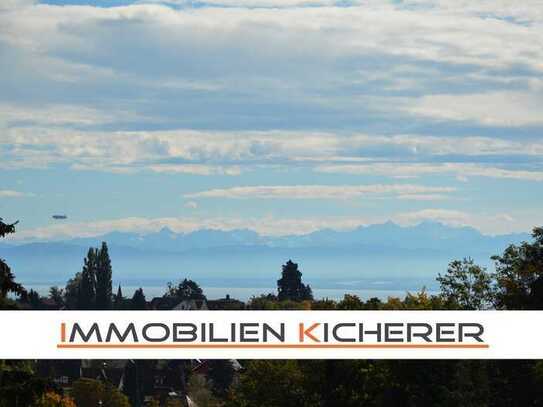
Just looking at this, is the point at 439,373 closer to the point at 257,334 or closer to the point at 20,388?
the point at 257,334

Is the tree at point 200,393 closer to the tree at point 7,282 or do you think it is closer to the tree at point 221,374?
the tree at point 221,374

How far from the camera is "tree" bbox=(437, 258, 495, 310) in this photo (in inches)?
3602

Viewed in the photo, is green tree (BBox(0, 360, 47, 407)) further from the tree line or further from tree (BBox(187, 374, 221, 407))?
tree (BBox(187, 374, 221, 407))

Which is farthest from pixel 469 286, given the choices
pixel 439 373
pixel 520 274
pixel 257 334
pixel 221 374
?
pixel 221 374

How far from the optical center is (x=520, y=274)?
9119 centimetres

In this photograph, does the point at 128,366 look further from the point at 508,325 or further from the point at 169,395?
the point at 508,325

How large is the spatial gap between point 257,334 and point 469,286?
4946 cm

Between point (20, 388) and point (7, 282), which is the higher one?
→ point (7, 282)

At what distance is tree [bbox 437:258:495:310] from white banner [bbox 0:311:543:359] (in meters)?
46.4

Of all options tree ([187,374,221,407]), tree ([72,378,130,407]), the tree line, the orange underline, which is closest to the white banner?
the orange underline

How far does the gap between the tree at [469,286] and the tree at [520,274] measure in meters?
0.81

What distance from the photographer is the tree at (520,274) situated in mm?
88631

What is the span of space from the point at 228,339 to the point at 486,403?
135 feet

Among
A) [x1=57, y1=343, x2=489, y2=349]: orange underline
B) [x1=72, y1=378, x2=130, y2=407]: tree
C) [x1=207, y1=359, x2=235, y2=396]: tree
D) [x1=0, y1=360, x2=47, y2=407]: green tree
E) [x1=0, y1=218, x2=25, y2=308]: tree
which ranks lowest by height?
[x1=0, y1=360, x2=47, y2=407]: green tree
